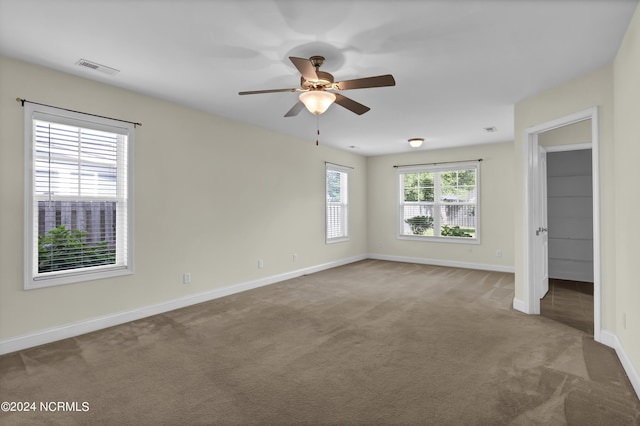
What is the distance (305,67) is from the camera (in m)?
2.58

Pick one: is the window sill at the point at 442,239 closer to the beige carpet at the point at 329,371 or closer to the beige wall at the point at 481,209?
the beige wall at the point at 481,209

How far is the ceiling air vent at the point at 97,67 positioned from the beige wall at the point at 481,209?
6.14 metres

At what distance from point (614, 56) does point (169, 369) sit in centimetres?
460

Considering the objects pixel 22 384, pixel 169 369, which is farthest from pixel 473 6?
pixel 22 384

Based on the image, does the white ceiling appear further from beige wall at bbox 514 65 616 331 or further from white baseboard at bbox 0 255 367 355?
white baseboard at bbox 0 255 367 355

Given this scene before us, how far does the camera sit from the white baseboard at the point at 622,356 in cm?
237

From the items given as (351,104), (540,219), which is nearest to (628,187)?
(540,219)

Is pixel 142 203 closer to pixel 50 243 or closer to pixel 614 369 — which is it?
pixel 50 243

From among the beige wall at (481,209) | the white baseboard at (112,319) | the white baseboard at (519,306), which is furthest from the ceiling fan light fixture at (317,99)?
the beige wall at (481,209)

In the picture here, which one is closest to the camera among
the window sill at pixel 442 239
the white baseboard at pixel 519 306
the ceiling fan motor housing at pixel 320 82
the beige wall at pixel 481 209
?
the ceiling fan motor housing at pixel 320 82

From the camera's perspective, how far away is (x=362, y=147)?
7.40 m

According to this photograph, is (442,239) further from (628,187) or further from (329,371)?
(329,371)

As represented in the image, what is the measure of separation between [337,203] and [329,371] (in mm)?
5172

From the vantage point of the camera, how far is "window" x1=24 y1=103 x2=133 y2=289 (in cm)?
323
